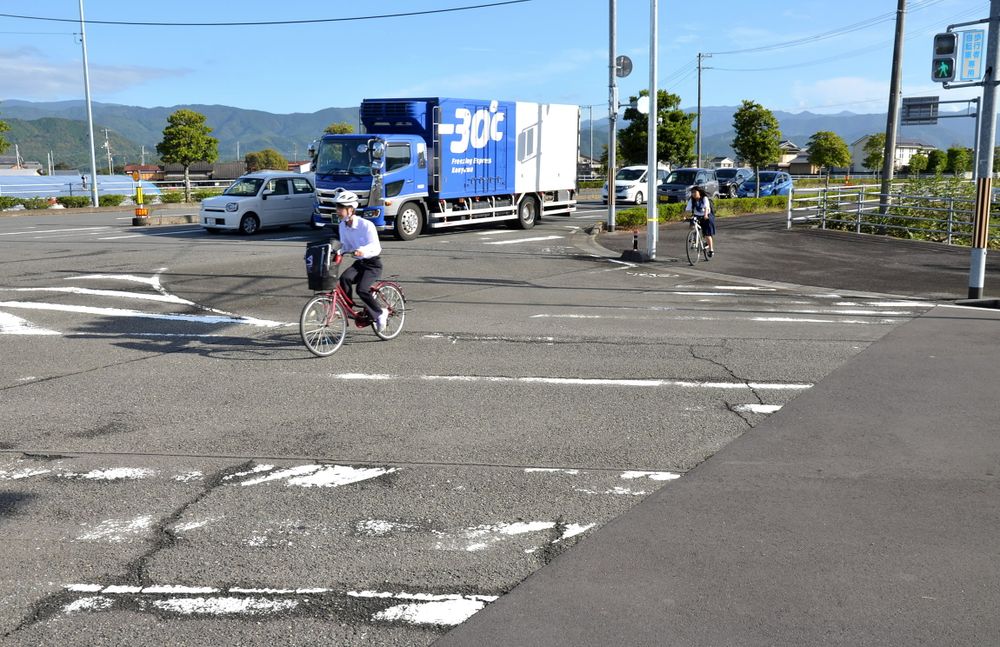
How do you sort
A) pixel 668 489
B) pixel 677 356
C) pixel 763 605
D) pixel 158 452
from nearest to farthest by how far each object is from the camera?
pixel 763 605, pixel 668 489, pixel 158 452, pixel 677 356

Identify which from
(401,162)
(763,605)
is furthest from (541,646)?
(401,162)

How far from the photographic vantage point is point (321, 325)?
32.0ft

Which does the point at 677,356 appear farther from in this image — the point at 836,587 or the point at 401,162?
the point at 401,162

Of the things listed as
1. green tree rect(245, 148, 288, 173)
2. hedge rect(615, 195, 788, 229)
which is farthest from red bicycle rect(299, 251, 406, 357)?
green tree rect(245, 148, 288, 173)

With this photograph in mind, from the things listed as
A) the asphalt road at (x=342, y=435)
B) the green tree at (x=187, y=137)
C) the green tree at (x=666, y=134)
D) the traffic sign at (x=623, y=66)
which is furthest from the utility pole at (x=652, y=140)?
the green tree at (x=187, y=137)

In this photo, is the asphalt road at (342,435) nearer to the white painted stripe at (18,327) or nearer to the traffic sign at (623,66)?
the white painted stripe at (18,327)

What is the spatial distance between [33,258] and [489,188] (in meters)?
11.8

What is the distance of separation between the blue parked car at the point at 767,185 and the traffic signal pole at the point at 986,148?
32.0 metres

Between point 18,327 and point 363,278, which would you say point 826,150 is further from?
point 18,327

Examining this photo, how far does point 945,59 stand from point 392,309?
965 centimetres

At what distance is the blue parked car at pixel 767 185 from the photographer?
45500 millimetres

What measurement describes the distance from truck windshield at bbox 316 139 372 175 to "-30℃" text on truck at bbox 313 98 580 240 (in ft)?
0.08

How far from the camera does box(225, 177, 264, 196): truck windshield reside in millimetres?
24844

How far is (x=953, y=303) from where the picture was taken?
45.8 feet
